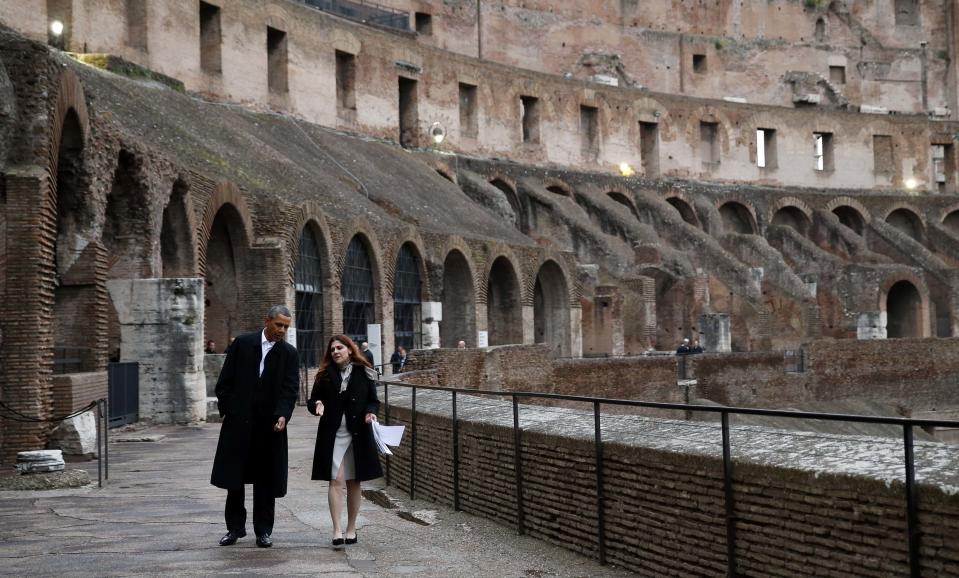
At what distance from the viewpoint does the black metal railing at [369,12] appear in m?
40.0

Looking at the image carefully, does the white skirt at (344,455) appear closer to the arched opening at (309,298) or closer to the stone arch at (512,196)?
the arched opening at (309,298)

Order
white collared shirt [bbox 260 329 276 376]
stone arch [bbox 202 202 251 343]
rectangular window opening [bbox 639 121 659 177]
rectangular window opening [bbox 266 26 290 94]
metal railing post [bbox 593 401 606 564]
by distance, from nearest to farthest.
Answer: metal railing post [bbox 593 401 606 564] < white collared shirt [bbox 260 329 276 376] < stone arch [bbox 202 202 251 343] < rectangular window opening [bbox 266 26 290 94] < rectangular window opening [bbox 639 121 659 177]

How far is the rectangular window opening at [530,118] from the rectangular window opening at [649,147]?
16.8 ft

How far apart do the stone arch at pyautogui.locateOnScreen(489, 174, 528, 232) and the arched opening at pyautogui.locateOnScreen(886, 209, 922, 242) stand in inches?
671

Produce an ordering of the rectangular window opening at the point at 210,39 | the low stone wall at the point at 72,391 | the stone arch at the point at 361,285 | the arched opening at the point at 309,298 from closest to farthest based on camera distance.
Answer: the low stone wall at the point at 72,391 → the arched opening at the point at 309,298 → the stone arch at the point at 361,285 → the rectangular window opening at the point at 210,39

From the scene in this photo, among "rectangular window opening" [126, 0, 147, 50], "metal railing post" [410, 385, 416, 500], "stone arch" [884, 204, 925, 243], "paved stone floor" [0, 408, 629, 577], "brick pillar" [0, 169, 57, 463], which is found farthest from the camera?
"stone arch" [884, 204, 925, 243]

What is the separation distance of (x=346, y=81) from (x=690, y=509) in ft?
98.2

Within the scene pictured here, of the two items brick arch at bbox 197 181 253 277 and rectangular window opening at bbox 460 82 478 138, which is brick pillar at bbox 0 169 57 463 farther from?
rectangular window opening at bbox 460 82 478 138

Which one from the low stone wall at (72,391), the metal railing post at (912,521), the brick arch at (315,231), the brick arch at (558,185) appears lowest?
the metal railing post at (912,521)

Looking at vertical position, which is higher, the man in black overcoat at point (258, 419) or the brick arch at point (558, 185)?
the brick arch at point (558, 185)

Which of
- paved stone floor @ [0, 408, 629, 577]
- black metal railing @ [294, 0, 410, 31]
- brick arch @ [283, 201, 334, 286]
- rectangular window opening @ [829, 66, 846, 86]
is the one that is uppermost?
rectangular window opening @ [829, 66, 846, 86]

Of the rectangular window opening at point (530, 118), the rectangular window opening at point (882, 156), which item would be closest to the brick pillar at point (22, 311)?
the rectangular window opening at point (530, 118)

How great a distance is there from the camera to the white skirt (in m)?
7.18

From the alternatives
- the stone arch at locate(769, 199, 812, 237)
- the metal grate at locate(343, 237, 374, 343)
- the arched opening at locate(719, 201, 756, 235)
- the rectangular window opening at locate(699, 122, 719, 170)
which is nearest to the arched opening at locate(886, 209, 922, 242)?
the stone arch at locate(769, 199, 812, 237)
